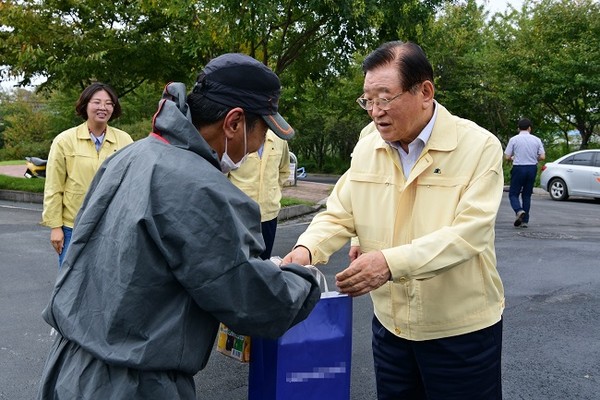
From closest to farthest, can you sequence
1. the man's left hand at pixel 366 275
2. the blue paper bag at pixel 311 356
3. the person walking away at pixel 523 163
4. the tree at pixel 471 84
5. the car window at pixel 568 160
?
the man's left hand at pixel 366 275, the blue paper bag at pixel 311 356, the person walking away at pixel 523 163, the car window at pixel 568 160, the tree at pixel 471 84

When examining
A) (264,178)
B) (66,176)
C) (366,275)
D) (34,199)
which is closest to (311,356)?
(366,275)

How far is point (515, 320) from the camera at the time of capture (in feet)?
18.2

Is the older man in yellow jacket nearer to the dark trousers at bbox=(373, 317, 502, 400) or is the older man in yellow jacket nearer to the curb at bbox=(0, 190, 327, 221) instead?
the dark trousers at bbox=(373, 317, 502, 400)

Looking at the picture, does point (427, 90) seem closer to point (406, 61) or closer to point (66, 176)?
point (406, 61)

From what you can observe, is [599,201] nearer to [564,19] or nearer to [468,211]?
[564,19]

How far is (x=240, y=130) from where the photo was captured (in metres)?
1.82

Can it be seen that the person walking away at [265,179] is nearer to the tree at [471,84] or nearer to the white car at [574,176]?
the white car at [574,176]

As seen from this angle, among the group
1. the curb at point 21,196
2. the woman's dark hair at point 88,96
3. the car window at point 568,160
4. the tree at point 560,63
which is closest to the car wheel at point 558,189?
the car window at point 568,160

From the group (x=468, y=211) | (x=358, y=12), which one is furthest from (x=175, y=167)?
(x=358, y=12)

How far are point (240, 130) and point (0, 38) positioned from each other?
14244mm

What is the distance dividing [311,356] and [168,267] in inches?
35.9

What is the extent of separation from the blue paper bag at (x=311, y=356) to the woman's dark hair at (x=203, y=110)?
2.78 feet

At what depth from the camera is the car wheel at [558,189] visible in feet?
55.7

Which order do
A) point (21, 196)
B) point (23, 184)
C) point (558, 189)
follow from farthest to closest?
point (558, 189) → point (23, 184) → point (21, 196)
